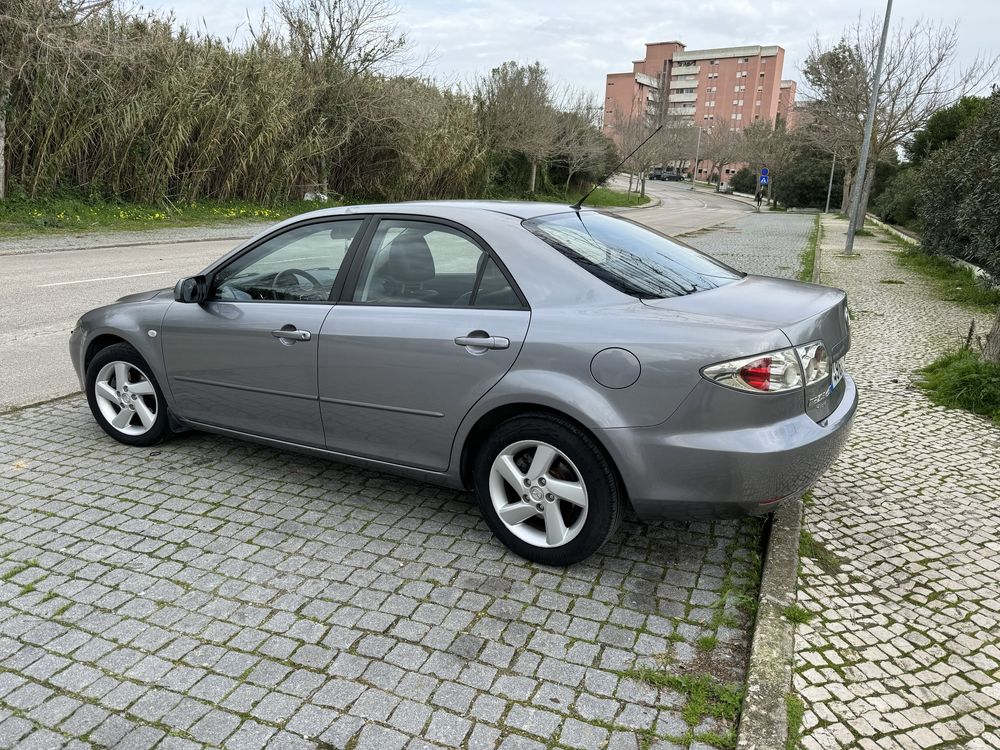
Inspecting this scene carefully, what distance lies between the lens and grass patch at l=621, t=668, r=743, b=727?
2.62 m

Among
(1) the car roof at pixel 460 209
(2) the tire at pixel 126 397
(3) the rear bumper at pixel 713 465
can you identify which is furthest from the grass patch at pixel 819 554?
(2) the tire at pixel 126 397

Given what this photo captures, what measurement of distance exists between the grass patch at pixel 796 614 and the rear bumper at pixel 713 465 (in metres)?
0.39

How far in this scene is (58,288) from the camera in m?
10.8

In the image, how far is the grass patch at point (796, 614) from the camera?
10.4ft

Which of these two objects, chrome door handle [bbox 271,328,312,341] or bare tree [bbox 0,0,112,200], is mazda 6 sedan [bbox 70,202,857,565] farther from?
bare tree [bbox 0,0,112,200]

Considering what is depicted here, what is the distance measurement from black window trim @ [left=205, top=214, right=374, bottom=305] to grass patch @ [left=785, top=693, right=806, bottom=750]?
8.70 feet

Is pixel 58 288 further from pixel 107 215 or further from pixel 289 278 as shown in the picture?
pixel 107 215

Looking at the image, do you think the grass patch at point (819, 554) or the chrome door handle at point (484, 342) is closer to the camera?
the chrome door handle at point (484, 342)

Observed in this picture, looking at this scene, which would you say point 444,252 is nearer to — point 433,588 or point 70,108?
point 433,588

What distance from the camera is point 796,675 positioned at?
283 cm

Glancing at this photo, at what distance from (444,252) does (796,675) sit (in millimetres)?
2314

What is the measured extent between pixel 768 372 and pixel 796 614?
3.18ft

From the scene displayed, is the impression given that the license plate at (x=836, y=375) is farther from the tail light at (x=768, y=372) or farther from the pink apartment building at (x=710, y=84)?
the pink apartment building at (x=710, y=84)

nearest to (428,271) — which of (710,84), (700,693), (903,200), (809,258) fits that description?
(700,693)
